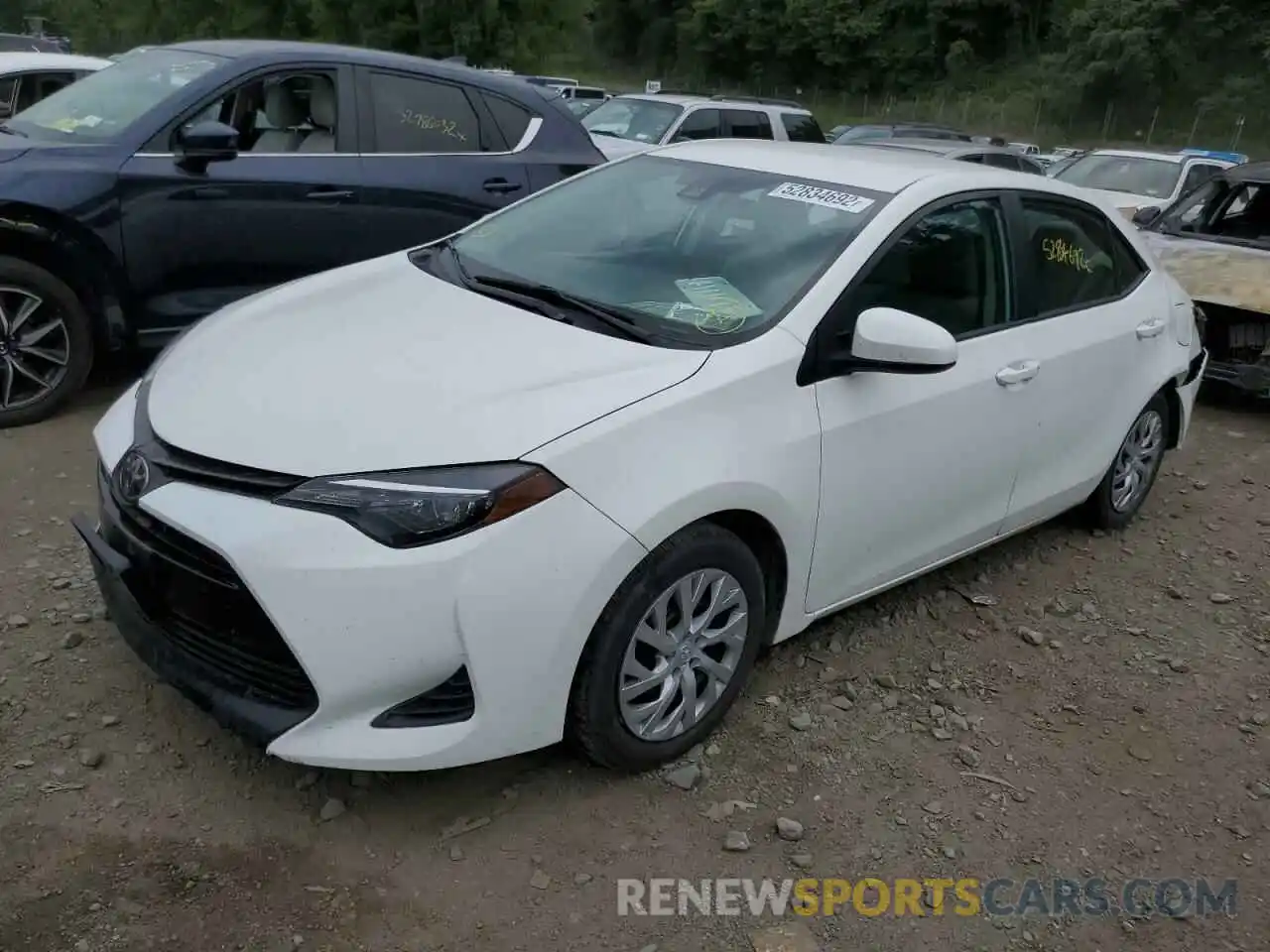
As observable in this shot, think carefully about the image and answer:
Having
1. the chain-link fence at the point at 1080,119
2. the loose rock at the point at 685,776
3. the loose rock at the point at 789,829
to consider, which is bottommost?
the chain-link fence at the point at 1080,119

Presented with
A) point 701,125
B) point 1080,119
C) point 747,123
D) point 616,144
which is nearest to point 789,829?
point 616,144

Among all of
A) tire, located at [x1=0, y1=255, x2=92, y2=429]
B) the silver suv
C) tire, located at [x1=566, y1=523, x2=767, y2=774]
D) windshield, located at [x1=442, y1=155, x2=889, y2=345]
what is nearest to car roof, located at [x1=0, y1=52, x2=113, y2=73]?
tire, located at [x1=0, y1=255, x2=92, y2=429]

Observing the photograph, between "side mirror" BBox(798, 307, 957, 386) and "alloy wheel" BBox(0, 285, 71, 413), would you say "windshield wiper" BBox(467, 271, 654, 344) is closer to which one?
"side mirror" BBox(798, 307, 957, 386)

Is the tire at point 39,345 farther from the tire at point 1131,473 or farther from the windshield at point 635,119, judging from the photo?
the windshield at point 635,119

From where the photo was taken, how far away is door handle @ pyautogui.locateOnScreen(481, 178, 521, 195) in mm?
5973

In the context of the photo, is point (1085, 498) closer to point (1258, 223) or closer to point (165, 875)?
point (165, 875)

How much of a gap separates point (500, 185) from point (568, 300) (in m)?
2.94

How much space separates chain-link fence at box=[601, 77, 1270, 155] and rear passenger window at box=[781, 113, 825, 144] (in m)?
26.8

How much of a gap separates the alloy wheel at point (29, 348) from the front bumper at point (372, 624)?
8.38ft

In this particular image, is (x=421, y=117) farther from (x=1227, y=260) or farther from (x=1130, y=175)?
(x=1130, y=175)

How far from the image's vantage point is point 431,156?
582cm

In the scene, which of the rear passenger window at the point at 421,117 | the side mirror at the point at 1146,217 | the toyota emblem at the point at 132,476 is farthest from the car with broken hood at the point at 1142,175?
the toyota emblem at the point at 132,476

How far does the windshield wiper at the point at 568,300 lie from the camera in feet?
10.2

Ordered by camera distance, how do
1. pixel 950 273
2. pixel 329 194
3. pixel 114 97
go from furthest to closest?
pixel 329 194 → pixel 114 97 → pixel 950 273
